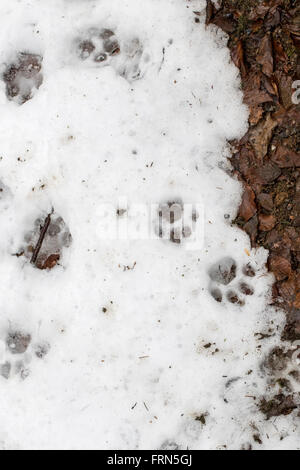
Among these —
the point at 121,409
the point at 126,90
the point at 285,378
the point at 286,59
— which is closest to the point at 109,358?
the point at 121,409

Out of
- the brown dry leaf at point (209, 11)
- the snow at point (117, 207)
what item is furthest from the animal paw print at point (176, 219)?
the brown dry leaf at point (209, 11)

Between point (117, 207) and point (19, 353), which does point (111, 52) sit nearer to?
point (117, 207)

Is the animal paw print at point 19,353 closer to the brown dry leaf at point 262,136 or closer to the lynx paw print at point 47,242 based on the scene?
the lynx paw print at point 47,242

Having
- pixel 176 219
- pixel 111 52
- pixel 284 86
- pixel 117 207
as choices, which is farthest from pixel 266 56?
pixel 117 207

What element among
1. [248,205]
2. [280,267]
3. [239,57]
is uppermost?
[239,57]

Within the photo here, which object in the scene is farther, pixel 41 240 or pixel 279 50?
pixel 41 240

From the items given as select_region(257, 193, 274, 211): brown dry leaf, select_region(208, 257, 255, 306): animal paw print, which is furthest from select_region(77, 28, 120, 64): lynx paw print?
select_region(208, 257, 255, 306): animal paw print

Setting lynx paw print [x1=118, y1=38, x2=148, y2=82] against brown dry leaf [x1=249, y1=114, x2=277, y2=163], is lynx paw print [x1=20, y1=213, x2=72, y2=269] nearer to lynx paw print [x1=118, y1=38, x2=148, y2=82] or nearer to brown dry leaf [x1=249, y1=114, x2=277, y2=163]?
lynx paw print [x1=118, y1=38, x2=148, y2=82]
